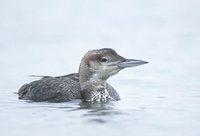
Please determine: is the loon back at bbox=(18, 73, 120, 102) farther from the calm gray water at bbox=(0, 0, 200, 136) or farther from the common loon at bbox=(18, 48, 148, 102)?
the calm gray water at bbox=(0, 0, 200, 136)

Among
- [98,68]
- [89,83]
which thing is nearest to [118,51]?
[89,83]

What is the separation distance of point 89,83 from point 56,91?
0.54 meters

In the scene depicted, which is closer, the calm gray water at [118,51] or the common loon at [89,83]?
the calm gray water at [118,51]

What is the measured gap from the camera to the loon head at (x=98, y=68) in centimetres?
1338

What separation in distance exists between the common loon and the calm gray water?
0.96 ft

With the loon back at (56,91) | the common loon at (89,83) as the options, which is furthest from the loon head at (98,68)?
the loon back at (56,91)

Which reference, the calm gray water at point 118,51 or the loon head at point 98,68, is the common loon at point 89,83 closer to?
the loon head at point 98,68

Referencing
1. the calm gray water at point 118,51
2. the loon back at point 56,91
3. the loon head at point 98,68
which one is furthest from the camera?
the loon back at point 56,91

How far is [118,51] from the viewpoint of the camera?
19500 millimetres

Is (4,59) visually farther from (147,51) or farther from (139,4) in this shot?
(139,4)

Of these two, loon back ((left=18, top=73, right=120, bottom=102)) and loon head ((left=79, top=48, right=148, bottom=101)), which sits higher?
loon head ((left=79, top=48, right=148, bottom=101))

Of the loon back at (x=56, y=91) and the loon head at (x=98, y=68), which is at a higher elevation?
the loon head at (x=98, y=68)

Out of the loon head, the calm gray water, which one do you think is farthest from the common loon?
the calm gray water

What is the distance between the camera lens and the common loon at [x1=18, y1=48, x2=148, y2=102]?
527 inches
